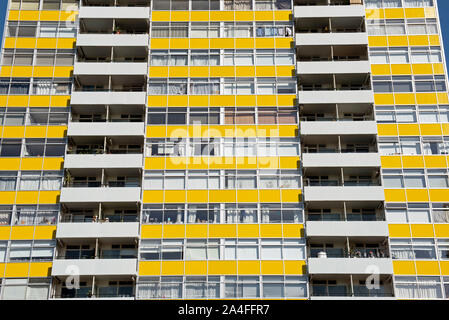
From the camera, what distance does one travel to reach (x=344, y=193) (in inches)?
2146

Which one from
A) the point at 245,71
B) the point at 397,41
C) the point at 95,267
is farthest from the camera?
the point at 397,41

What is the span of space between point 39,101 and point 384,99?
2886 centimetres

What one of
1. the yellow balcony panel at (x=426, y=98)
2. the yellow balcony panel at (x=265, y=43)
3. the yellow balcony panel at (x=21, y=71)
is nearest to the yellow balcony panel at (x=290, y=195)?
the yellow balcony panel at (x=426, y=98)

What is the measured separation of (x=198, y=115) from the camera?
58.0 m

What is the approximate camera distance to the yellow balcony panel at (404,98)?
A: 58281mm

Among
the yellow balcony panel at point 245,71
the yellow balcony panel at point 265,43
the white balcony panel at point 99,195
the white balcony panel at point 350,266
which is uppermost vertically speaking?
the yellow balcony panel at point 265,43

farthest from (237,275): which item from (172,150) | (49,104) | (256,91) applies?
(49,104)

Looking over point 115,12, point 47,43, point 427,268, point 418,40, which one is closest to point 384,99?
point 418,40

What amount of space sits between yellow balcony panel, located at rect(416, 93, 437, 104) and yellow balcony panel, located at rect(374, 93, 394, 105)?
2139 millimetres

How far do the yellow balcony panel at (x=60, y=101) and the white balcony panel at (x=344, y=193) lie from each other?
21176mm

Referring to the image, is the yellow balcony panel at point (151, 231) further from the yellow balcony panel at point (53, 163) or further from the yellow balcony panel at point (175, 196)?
the yellow balcony panel at point (53, 163)

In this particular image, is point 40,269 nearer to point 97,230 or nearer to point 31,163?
point 97,230

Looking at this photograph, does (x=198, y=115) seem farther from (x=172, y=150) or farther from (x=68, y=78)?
(x=68, y=78)

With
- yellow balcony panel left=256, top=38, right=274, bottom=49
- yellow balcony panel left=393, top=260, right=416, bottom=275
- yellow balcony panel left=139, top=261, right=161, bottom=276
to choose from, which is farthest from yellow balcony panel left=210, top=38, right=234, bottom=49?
yellow balcony panel left=393, top=260, right=416, bottom=275
